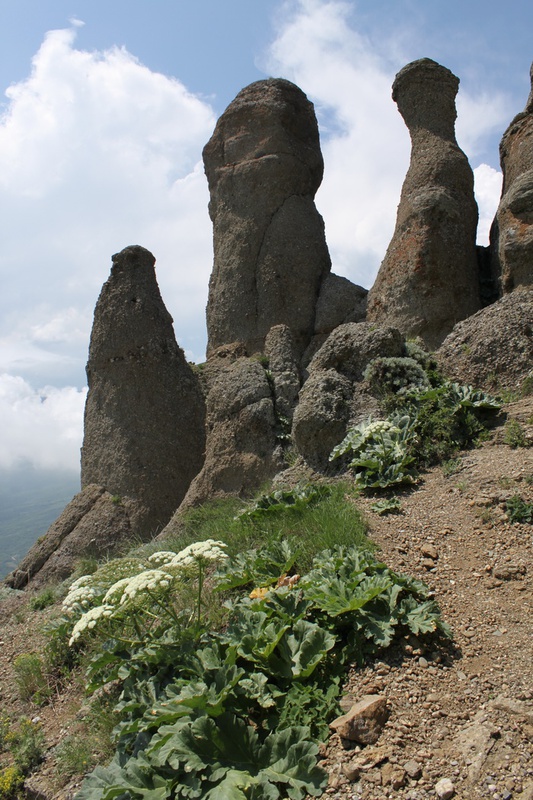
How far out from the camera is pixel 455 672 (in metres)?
4.01

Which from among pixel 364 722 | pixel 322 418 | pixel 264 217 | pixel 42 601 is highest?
pixel 264 217

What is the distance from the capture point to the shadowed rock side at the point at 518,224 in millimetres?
11828

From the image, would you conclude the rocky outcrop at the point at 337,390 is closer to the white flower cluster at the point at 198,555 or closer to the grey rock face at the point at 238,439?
the grey rock face at the point at 238,439

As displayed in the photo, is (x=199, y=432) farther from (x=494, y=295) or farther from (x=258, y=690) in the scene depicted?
(x=258, y=690)

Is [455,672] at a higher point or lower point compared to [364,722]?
higher

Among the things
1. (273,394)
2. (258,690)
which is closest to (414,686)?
(258,690)

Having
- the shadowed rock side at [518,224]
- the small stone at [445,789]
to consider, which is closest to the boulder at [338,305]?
the shadowed rock side at [518,224]

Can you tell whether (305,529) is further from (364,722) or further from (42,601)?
(42,601)

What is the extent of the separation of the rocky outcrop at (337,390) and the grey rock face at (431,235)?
4204 mm

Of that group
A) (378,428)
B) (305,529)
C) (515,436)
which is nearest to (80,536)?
(378,428)

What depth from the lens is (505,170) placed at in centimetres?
1398

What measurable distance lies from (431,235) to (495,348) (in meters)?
5.53

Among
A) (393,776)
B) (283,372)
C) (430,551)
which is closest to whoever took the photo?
(393,776)

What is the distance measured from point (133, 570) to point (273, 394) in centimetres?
515
